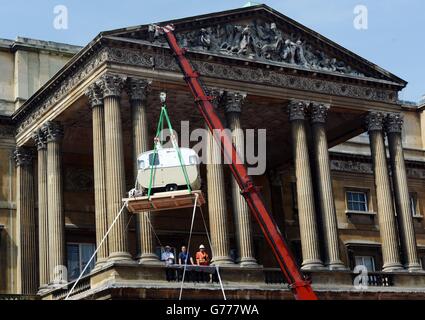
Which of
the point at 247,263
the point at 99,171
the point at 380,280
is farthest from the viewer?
the point at 380,280

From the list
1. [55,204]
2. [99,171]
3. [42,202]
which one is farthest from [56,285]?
[99,171]

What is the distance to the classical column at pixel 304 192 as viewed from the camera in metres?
42.4

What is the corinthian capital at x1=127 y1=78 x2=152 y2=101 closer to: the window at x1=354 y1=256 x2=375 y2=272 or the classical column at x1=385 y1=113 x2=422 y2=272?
the classical column at x1=385 y1=113 x2=422 y2=272

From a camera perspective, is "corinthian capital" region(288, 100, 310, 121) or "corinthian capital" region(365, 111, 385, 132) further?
"corinthian capital" region(365, 111, 385, 132)

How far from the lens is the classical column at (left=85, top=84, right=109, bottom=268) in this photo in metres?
38.3

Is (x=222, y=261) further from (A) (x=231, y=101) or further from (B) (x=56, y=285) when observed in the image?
(B) (x=56, y=285)

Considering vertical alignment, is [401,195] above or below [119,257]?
above

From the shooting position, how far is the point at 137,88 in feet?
131

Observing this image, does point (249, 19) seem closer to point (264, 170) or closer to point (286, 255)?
point (264, 170)

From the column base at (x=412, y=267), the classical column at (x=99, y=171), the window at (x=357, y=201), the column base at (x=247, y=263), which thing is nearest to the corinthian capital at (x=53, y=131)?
the classical column at (x=99, y=171)

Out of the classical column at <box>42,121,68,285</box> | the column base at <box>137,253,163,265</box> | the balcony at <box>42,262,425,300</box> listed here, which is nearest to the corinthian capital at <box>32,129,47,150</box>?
the classical column at <box>42,121,68,285</box>

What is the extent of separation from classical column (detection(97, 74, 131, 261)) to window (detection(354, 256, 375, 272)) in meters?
22.5

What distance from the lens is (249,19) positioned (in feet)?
145

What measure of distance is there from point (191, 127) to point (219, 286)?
12.2m
